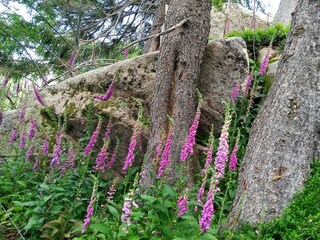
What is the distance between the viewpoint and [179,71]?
15.5 ft

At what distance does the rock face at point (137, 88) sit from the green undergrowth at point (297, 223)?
205 centimetres

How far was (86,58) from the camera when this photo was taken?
10.2 meters

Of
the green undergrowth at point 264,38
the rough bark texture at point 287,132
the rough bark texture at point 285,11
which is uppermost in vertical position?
the rough bark texture at point 285,11

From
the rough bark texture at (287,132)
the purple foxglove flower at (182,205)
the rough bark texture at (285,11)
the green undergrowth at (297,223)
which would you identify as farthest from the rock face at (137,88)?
the rough bark texture at (285,11)

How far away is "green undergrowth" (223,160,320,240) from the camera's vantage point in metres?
3.05

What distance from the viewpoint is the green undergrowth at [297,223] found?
120 inches

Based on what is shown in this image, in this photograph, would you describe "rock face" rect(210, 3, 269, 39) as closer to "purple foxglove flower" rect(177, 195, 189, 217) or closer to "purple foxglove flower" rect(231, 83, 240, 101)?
"purple foxglove flower" rect(231, 83, 240, 101)

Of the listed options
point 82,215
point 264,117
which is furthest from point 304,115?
point 82,215

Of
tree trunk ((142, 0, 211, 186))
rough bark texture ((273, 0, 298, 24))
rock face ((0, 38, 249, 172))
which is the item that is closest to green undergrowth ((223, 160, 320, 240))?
tree trunk ((142, 0, 211, 186))

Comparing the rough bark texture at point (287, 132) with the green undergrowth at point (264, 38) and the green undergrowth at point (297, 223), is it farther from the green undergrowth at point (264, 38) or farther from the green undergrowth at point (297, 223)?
the green undergrowth at point (264, 38)

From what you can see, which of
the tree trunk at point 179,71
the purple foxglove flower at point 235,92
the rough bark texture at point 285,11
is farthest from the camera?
the rough bark texture at point 285,11

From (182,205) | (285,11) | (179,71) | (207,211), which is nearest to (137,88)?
(179,71)

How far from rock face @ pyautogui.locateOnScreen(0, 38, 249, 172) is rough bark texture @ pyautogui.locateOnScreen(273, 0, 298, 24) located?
4.13 metres

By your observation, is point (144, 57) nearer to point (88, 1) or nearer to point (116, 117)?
point (116, 117)
